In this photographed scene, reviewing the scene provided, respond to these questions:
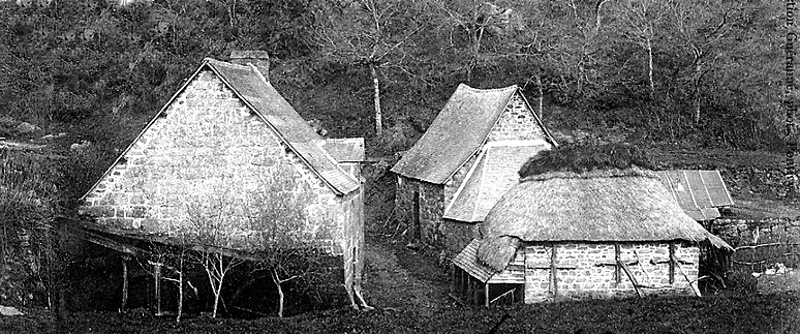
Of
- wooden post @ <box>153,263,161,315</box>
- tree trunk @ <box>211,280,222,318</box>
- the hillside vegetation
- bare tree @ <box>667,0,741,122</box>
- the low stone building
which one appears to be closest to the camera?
tree trunk @ <box>211,280,222,318</box>

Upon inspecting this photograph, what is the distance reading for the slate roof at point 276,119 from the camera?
17.5 metres

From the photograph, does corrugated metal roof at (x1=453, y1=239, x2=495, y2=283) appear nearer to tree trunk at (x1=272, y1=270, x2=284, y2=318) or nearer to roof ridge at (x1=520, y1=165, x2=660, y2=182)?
roof ridge at (x1=520, y1=165, x2=660, y2=182)

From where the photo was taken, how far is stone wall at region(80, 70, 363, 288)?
1756cm

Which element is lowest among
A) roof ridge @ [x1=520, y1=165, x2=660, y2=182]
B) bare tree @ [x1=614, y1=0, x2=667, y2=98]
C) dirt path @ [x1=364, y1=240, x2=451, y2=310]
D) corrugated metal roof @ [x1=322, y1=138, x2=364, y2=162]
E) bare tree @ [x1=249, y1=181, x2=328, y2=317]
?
dirt path @ [x1=364, y1=240, x2=451, y2=310]

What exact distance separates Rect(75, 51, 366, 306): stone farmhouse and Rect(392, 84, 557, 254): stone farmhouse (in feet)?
25.4

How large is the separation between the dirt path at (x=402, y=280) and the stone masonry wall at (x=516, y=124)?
5.08 m

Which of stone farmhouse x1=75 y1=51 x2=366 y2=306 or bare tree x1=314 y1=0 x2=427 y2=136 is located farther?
bare tree x1=314 y1=0 x2=427 y2=136

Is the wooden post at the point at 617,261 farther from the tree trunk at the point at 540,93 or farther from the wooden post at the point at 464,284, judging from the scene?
the tree trunk at the point at 540,93

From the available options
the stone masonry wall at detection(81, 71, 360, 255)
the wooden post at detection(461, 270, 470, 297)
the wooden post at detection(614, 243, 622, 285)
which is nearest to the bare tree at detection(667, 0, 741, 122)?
the wooden post at detection(614, 243, 622, 285)

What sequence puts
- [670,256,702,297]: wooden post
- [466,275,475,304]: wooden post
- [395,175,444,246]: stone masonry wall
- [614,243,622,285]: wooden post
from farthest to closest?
[395,175,444,246]: stone masonry wall < [466,275,475,304]: wooden post < [670,256,702,297]: wooden post < [614,243,622,285]: wooden post

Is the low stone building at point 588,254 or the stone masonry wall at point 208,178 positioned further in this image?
the low stone building at point 588,254

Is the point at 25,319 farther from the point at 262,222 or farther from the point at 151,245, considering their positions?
the point at 262,222

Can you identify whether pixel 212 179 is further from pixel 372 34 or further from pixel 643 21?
pixel 643 21

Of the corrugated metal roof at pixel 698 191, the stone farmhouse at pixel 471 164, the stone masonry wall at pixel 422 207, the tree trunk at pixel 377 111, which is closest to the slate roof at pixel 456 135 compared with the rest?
the stone farmhouse at pixel 471 164
